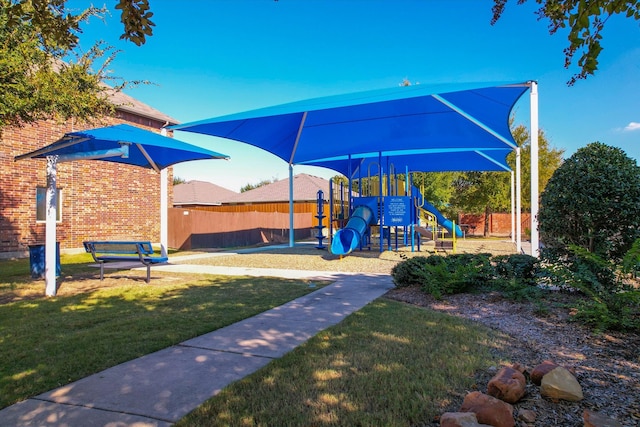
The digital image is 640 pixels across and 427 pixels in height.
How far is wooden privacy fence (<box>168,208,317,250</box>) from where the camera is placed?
20.4 metres

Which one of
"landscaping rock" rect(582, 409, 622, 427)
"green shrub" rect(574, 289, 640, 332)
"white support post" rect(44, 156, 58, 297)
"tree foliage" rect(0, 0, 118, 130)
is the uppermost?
"tree foliage" rect(0, 0, 118, 130)

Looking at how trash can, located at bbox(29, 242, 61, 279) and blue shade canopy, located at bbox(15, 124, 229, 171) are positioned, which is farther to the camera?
trash can, located at bbox(29, 242, 61, 279)

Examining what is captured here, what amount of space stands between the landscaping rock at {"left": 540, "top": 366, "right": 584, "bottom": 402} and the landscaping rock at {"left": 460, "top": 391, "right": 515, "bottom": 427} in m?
0.50

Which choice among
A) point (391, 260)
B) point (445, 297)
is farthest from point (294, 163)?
point (445, 297)

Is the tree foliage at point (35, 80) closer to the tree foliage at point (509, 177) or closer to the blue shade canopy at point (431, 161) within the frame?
the blue shade canopy at point (431, 161)

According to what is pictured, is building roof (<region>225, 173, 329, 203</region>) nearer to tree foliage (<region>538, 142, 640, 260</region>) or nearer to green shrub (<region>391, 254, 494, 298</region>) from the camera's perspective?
green shrub (<region>391, 254, 494, 298</region>)

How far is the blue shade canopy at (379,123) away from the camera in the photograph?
9.92m

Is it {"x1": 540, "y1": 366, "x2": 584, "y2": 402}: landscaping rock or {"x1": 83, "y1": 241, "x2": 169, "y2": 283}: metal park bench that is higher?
{"x1": 83, "y1": 241, "x2": 169, "y2": 283}: metal park bench

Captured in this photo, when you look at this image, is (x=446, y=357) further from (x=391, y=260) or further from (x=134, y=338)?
(x=391, y=260)

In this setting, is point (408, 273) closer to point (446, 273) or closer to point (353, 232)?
point (446, 273)

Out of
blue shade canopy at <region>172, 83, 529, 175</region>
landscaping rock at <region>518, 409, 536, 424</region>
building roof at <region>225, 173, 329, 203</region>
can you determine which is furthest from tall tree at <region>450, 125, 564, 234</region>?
landscaping rock at <region>518, 409, 536, 424</region>

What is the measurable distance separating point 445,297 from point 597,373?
10.8ft

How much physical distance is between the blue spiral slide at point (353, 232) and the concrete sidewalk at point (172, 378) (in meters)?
7.42

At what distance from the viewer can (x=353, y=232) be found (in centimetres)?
1470
